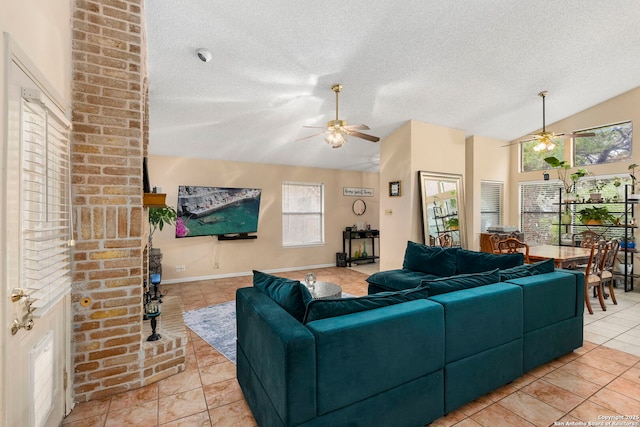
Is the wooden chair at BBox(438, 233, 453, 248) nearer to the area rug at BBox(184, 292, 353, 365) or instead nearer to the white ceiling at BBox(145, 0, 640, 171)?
the white ceiling at BBox(145, 0, 640, 171)

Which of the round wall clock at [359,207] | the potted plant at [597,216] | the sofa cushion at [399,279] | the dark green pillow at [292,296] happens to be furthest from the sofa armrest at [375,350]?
the round wall clock at [359,207]

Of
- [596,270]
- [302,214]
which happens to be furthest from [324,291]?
[302,214]

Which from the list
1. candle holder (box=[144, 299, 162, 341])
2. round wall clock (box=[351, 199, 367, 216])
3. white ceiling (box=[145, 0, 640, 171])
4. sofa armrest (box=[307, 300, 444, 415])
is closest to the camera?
sofa armrest (box=[307, 300, 444, 415])

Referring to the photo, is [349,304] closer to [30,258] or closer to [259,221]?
[30,258]

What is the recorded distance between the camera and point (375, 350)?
1524 mm

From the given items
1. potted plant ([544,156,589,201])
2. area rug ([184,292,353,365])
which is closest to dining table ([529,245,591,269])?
potted plant ([544,156,589,201])

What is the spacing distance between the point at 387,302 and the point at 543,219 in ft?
20.0

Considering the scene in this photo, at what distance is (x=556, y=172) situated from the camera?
592 cm

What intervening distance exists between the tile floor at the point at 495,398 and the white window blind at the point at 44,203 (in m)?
0.91

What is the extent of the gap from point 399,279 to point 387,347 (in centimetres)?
210

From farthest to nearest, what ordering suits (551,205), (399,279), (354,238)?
(354,238) → (551,205) → (399,279)

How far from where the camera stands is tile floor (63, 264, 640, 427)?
6.06ft

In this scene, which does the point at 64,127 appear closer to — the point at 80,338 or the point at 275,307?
the point at 80,338

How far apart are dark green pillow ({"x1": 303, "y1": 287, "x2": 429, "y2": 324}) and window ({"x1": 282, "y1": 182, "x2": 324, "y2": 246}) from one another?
4898 millimetres
